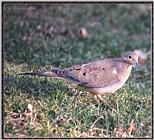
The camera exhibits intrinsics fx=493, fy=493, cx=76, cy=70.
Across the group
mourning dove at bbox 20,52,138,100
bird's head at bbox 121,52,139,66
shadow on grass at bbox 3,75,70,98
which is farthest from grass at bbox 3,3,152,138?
bird's head at bbox 121,52,139,66

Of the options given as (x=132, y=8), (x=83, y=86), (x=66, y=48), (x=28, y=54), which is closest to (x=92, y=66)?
(x=83, y=86)

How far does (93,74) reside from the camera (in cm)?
568

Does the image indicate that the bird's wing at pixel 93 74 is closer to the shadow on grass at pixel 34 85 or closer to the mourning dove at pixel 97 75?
the mourning dove at pixel 97 75

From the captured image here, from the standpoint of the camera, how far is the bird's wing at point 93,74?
562 cm

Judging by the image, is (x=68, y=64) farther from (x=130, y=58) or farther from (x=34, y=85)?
(x=130, y=58)

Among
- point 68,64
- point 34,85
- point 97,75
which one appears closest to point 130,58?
point 97,75

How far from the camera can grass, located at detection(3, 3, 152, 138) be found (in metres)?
5.36

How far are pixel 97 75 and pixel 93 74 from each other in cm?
5

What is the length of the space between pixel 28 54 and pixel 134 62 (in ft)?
7.48

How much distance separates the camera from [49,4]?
1001 cm

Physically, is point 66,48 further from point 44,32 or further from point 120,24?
point 120,24

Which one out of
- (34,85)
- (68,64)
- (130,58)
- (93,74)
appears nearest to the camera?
(93,74)

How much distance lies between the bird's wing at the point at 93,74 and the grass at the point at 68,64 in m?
0.28

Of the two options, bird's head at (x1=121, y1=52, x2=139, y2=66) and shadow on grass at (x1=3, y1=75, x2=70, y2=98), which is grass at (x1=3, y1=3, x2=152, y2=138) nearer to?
shadow on grass at (x1=3, y1=75, x2=70, y2=98)
